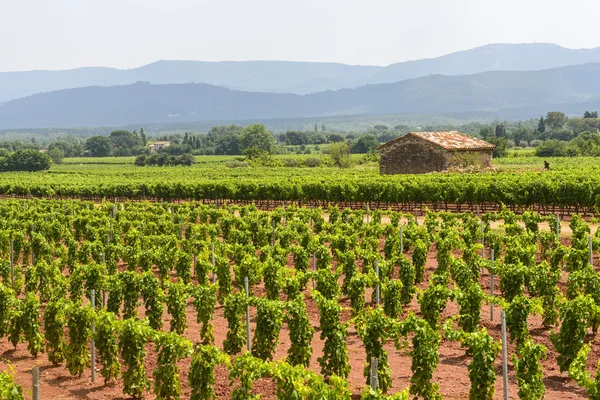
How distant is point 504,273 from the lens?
1962 centimetres

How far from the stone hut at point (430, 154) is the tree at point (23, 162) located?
2953 inches

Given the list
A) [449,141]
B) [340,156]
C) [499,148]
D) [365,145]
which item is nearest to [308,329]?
[449,141]

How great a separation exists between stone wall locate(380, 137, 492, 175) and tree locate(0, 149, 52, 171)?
75136 mm

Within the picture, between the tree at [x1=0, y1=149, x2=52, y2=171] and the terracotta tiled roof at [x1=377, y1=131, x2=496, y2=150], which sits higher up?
the terracotta tiled roof at [x1=377, y1=131, x2=496, y2=150]

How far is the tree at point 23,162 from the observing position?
11906 centimetres

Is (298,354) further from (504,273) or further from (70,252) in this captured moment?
(70,252)

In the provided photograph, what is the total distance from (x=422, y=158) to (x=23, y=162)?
79.7 m

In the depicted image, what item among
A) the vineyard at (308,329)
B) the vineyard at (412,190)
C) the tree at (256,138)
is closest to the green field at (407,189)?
the vineyard at (412,190)

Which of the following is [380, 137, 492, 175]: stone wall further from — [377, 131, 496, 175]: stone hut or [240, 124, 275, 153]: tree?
[240, 124, 275, 153]: tree

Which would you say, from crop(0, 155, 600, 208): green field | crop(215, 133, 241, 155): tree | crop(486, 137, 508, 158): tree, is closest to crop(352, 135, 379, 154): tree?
Result: crop(215, 133, 241, 155): tree

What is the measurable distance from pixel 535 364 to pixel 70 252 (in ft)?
60.4

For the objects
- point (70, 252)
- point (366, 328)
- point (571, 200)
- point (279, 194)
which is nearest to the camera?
point (366, 328)

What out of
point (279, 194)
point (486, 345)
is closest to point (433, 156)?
point (279, 194)

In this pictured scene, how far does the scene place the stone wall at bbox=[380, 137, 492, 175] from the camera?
5809 centimetres
